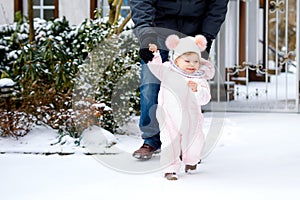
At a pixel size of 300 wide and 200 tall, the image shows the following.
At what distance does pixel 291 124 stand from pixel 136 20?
9.42 ft

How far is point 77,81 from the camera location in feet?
18.6

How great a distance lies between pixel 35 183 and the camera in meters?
3.79

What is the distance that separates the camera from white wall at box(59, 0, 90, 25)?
25.5 ft

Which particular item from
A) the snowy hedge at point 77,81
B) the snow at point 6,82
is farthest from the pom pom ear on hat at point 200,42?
the snow at point 6,82

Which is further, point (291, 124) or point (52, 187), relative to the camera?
point (291, 124)

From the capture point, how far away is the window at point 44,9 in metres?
7.97

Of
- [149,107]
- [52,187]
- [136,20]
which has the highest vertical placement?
[136,20]

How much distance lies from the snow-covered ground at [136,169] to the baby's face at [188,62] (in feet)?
2.10

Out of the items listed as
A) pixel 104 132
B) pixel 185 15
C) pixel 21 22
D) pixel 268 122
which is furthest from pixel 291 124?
pixel 21 22

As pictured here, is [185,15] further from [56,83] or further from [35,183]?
[56,83]

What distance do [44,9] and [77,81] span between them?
2583 mm

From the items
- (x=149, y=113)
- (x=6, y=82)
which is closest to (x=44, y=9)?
(x=6, y=82)

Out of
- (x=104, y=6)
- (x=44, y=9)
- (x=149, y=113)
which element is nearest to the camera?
(x=149, y=113)

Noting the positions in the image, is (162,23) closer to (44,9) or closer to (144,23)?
(144,23)
